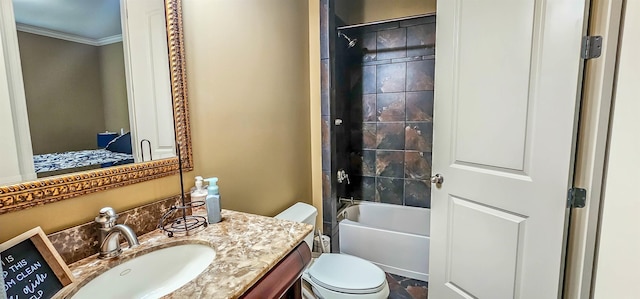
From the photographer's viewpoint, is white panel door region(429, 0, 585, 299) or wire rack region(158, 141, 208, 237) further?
white panel door region(429, 0, 585, 299)

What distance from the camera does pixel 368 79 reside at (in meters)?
2.92

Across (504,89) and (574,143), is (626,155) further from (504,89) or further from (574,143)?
(504,89)

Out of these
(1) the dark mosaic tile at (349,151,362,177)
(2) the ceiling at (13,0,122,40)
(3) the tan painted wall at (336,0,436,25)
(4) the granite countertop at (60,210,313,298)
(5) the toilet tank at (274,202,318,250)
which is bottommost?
(5) the toilet tank at (274,202,318,250)

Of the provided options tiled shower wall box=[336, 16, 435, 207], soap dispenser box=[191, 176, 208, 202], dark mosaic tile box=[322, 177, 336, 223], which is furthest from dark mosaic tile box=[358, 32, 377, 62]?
soap dispenser box=[191, 176, 208, 202]

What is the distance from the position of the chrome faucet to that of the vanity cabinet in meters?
0.43

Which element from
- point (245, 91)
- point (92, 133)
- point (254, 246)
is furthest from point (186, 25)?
point (254, 246)

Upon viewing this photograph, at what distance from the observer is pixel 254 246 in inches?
35.7

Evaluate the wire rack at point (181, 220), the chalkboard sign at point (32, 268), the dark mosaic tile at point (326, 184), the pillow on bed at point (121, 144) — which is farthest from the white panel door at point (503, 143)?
the chalkboard sign at point (32, 268)

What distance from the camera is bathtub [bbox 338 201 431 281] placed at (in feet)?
7.54

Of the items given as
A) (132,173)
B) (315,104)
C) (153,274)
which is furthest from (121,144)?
(315,104)

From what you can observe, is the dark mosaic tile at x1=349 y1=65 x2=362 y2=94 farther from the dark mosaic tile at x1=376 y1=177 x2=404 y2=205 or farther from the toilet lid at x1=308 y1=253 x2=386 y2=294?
the toilet lid at x1=308 y1=253 x2=386 y2=294

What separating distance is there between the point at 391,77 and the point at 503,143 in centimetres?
160

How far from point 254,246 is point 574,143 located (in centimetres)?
130

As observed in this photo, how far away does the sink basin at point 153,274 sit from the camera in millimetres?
786
